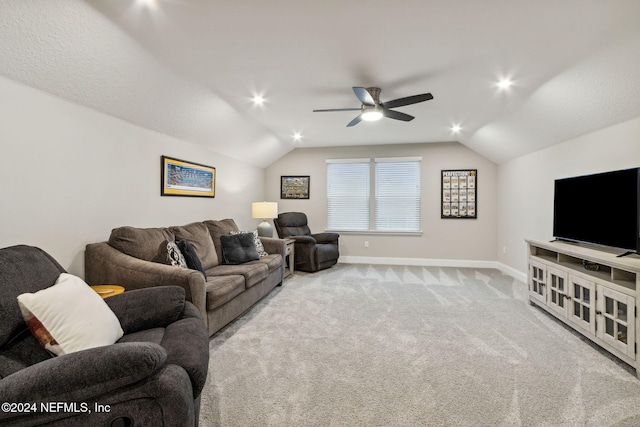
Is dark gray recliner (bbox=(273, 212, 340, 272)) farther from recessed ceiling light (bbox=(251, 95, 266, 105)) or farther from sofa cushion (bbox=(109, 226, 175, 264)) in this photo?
sofa cushion (bbox=(109, 226, 175, 264))

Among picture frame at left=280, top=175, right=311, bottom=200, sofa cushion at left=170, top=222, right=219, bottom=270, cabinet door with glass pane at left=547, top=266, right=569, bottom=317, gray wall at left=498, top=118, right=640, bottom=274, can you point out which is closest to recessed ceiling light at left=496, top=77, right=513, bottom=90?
gray wall at left=498, top=118, right=640, bottom=274

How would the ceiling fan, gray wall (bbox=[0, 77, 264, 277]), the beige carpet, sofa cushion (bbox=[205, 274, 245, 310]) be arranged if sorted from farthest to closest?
the ceiling fan → sofa cushion (bbox=[205, 274, 245, 310]) → gray wall (bbox=[0, 77, 264, 277]) → the beige carpet

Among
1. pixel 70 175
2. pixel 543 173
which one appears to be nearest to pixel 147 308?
pixel 70 175

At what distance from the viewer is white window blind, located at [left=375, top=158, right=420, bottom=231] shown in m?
6.32

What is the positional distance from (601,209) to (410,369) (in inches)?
94.6

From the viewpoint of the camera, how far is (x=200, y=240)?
3744 mm

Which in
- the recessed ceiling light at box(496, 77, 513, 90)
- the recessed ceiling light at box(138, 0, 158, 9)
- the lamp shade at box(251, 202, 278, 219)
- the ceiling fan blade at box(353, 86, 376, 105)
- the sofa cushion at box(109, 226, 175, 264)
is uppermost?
the recessed ceiling light at box(496, 77, 513, 90)

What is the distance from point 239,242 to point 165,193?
1.08 meters

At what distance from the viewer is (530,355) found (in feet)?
8.24

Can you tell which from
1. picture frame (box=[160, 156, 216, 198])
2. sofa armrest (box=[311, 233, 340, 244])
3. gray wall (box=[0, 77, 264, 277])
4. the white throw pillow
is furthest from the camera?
sofa armrest (box=[311, 233, 340, 244])

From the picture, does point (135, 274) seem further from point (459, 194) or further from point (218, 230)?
point (459, 194)

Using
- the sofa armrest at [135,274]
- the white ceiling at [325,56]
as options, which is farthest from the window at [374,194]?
the sofa armrest at [135,274]

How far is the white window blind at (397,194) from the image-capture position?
6.32 m

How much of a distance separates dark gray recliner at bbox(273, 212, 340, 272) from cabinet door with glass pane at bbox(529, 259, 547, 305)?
315 centimetres
